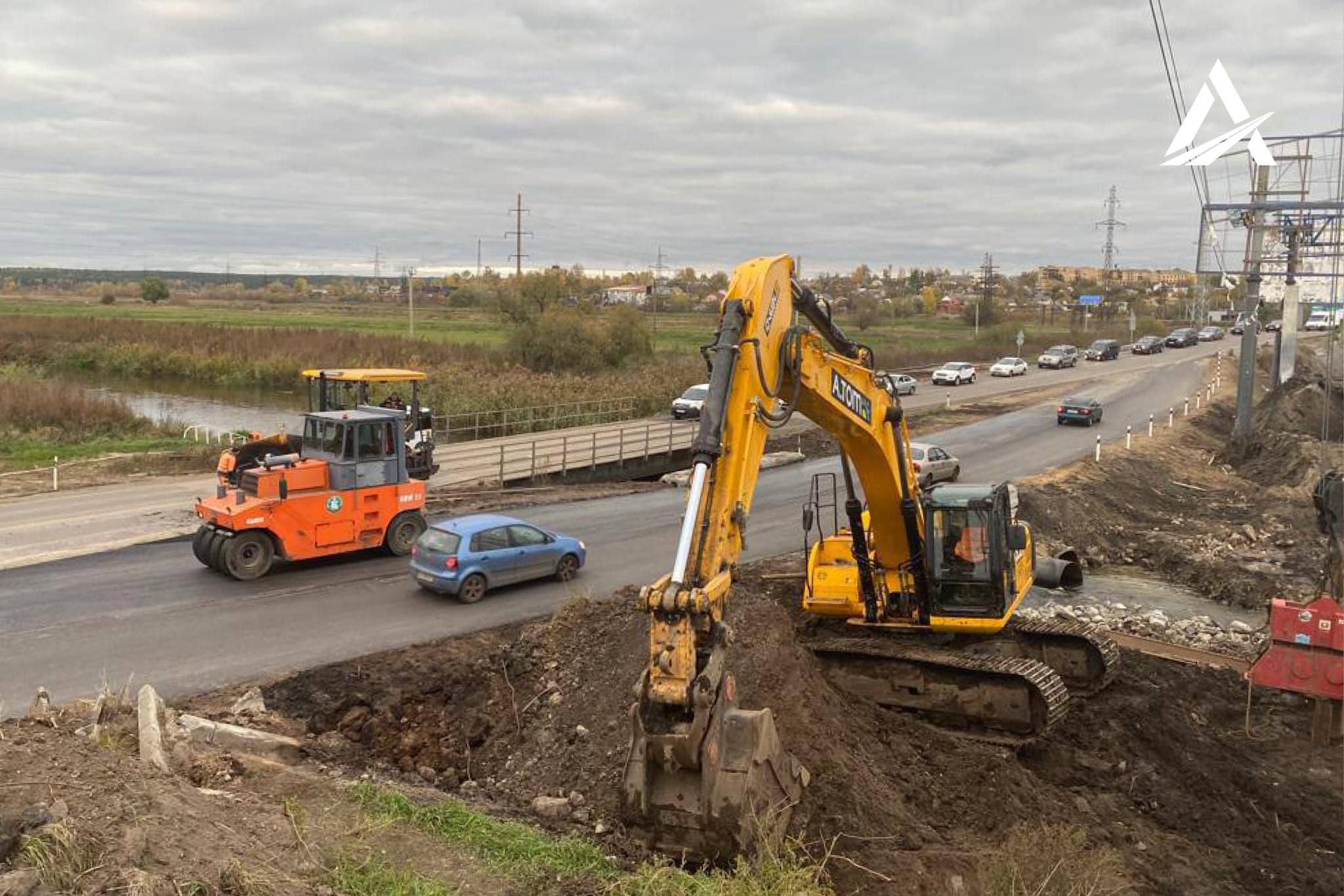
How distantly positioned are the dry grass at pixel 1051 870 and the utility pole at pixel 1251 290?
2737 centimetres

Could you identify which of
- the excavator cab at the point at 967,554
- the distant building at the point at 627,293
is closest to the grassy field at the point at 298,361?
the excavator cab at the point at 967,554

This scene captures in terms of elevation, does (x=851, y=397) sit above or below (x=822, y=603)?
above

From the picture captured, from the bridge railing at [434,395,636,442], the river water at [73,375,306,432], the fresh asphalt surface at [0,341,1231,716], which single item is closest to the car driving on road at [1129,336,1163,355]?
the bridge railing at [434,395,636,442]

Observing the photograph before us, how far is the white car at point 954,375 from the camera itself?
182 feet

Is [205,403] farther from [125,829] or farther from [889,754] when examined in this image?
[125,829]

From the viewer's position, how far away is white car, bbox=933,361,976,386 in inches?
2185

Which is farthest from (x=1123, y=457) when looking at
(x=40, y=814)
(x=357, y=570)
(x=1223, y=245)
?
(x=40, y=814)

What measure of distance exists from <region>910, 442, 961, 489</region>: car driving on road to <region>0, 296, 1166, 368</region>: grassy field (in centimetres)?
Answer: 2711

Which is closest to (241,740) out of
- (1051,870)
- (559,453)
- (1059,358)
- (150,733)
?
(150,733)

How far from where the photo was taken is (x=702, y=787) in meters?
7.01

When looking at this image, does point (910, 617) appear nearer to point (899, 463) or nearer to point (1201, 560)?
point (899, 463)

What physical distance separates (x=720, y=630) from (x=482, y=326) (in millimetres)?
87004

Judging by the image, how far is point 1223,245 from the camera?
32.0m

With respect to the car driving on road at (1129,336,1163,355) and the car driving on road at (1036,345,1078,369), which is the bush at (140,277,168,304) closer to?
the car driving on road at (1036,345,1078,369)
